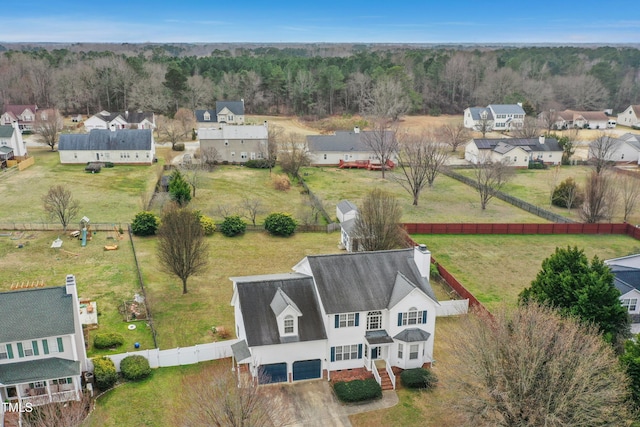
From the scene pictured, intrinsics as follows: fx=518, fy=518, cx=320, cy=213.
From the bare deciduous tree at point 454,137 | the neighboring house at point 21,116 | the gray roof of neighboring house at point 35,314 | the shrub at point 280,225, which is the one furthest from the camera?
the neighboring house at point 21,116

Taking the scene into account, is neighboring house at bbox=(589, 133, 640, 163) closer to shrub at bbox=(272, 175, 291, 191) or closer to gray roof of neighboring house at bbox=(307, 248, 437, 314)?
shrub at bbox=(272, 175, 291, 191)

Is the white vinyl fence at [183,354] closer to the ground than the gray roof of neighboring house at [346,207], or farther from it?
closer to the ground

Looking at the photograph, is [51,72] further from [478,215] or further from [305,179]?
[478,215]

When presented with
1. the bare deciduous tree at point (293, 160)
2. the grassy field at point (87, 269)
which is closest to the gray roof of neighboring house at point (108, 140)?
the bare deciduous tree at point (293, 160)

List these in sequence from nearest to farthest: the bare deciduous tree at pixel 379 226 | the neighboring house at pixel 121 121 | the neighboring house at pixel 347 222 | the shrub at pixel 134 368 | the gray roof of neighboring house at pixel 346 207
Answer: the shrub at pixel 134 368 < the bare deciduous tree at pixel 379 226 < the neighboring house at pixel 347 222 < the gray roof of neighboring house at pixel 346 207 < the neighboring house at pixel 121 121

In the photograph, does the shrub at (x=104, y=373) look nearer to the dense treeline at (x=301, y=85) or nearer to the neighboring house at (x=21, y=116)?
the neighboring house at (x=21, y=116)

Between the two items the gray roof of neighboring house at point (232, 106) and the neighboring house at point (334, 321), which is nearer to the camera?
the neighboring house at point (334, 321)

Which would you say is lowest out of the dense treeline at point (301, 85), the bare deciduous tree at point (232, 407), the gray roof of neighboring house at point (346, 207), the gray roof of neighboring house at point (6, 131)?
the bare deciduous tree at point (232, 407)
